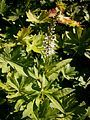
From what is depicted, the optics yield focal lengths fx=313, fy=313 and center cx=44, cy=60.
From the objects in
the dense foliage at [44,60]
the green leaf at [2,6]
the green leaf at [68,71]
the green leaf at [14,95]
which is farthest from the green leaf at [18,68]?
the green leaf at [2,6]

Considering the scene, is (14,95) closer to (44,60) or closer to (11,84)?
(11,84)

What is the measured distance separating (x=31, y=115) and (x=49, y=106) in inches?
5.1

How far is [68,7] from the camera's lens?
7.83 ft

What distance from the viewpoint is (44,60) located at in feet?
7.02

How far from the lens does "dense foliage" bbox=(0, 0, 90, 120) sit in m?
2.01

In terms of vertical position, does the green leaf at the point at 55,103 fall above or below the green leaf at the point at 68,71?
below

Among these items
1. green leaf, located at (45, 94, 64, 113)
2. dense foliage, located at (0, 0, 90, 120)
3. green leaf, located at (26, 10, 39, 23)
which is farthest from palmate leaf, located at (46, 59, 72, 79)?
green leaf, located at (26, 10, 39, 23)

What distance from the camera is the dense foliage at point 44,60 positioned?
2014 millimetres

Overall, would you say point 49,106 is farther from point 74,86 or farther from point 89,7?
point 89,7

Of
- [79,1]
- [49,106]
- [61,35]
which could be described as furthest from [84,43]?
[49,106]

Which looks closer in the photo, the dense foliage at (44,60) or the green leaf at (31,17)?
the dense foliage at (44,60)

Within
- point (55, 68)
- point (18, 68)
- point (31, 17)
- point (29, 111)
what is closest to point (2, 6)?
point (31, 17)

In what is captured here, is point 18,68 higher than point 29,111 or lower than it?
higher

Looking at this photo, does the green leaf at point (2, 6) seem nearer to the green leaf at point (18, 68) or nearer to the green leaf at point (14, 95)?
the green leaf at point (18, 68)
